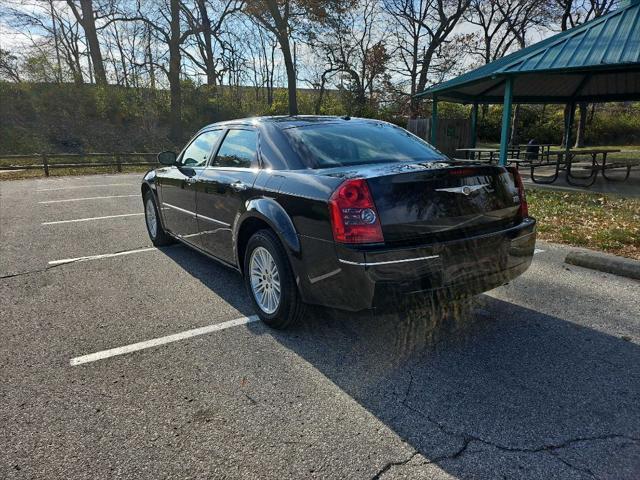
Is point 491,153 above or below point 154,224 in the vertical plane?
above

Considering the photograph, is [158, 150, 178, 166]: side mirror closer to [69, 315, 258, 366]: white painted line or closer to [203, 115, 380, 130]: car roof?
[203, 115, 380, 130]: car roof

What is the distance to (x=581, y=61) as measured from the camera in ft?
29.2

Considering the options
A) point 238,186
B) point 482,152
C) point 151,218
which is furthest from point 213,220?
point 482,152

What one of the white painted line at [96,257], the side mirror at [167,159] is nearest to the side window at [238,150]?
the side mirror at [167,159]

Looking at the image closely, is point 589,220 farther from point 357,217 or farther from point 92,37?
point 92,37

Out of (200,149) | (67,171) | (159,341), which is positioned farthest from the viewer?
(67,171)

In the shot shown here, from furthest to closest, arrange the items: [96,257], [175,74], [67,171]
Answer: [175,74], [67,171], [96,257]

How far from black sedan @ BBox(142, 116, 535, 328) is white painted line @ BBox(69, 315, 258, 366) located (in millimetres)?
250

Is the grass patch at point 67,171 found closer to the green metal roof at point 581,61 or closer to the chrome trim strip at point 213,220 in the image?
the green metal roof at point 581,61

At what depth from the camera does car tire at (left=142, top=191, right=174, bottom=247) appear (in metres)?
5.88

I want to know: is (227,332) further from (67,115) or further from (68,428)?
(67,115)

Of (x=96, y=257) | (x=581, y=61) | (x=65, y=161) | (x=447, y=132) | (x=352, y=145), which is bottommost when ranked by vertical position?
(x=96, y=257)

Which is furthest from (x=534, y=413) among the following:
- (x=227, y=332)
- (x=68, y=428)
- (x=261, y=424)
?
(x=68, y=428)

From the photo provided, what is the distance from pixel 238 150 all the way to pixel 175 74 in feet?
76.7
